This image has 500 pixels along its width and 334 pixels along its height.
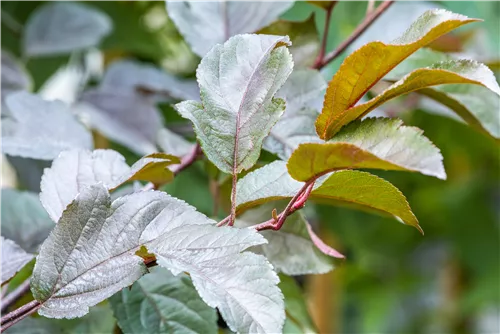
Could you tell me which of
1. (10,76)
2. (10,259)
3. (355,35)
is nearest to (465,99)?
(355,35)

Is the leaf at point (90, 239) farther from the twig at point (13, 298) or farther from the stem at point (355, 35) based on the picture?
the stem at point (355, 35)

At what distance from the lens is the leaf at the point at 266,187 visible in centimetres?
27

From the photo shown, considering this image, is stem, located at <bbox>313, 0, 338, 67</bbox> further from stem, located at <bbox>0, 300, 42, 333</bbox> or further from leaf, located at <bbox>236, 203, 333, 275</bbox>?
stem, located at <bbox>0, 300, 42, 333</bbox>

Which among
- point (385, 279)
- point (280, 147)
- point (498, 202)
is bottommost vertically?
point (385, 279)

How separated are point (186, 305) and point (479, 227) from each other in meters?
0.86

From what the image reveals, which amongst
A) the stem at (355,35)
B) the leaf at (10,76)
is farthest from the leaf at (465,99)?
the leaf at (10,76)

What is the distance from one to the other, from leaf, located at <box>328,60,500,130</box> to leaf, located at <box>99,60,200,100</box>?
0.99 feet

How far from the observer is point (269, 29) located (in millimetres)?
404

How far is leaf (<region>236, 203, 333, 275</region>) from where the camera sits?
0.34m

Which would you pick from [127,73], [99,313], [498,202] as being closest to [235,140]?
[99,313]

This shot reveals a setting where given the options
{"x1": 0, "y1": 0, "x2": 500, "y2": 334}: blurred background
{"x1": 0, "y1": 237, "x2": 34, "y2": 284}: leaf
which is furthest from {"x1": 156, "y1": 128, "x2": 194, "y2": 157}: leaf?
{"x1": 0, "y1": 237, "x2": 34, "y2": 284}: leaf

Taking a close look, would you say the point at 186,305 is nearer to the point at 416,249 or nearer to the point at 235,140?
the point at 235,140

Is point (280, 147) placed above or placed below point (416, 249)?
above

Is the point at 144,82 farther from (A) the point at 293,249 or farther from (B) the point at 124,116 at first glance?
(A) the point at 293,249
